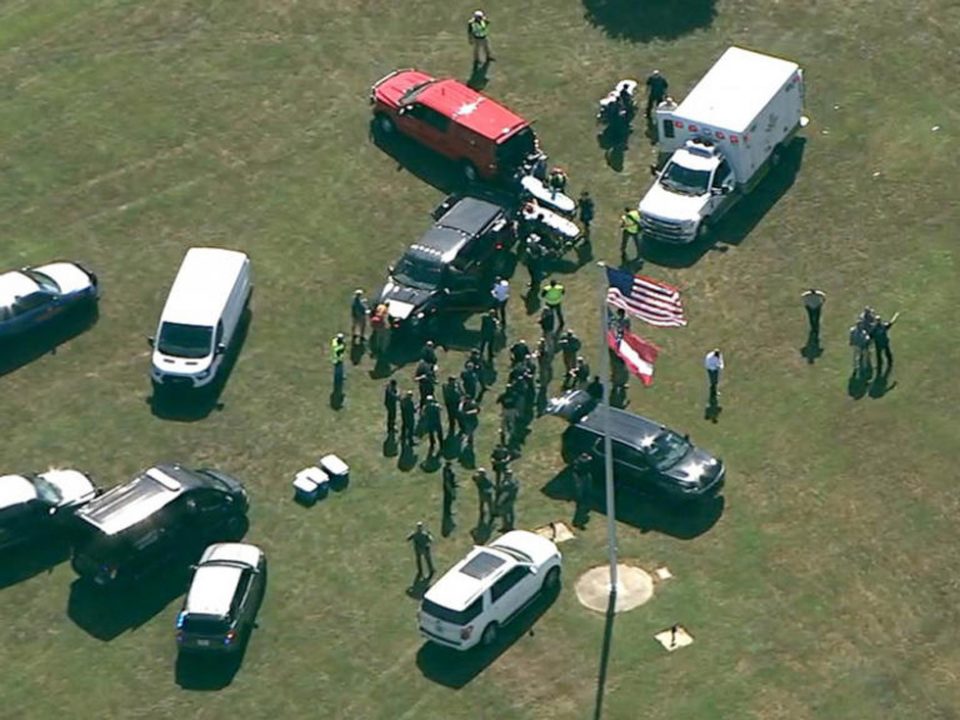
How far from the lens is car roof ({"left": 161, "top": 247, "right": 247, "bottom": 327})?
6172 cm

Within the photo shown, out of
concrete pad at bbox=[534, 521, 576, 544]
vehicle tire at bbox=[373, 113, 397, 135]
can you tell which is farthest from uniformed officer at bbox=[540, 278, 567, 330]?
vehicle tire at bbox=[373, 113, 397, 135]

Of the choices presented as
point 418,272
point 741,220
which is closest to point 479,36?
point 741,220

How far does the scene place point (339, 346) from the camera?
61906 millimetres

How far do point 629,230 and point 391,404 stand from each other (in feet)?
36.7

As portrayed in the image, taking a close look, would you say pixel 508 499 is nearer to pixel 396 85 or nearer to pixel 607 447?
pixel 607 447

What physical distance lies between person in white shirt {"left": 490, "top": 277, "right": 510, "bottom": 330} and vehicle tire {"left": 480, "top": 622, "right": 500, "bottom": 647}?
12794mm

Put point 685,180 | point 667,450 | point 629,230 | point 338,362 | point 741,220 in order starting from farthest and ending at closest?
1. point 741,220
2. point 685,180
3. point 629,230
4. point 338,362
5. point 667,450

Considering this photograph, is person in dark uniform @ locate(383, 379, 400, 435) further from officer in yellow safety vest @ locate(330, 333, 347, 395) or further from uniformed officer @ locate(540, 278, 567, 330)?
uniformed officer @ locate(540, 278, 567, 330)

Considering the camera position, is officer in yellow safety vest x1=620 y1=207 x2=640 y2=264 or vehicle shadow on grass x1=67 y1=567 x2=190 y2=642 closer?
vehicle shadow on grass x1=67 y1=567 x2=190 y2=642

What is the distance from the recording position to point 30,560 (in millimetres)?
56469

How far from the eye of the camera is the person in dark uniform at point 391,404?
5950 cm

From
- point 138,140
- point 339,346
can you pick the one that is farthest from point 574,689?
point 138,140

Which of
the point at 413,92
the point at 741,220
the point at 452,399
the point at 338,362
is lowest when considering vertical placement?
the point at 338,362

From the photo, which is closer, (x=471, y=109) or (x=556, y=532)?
(x=556, y=532)
